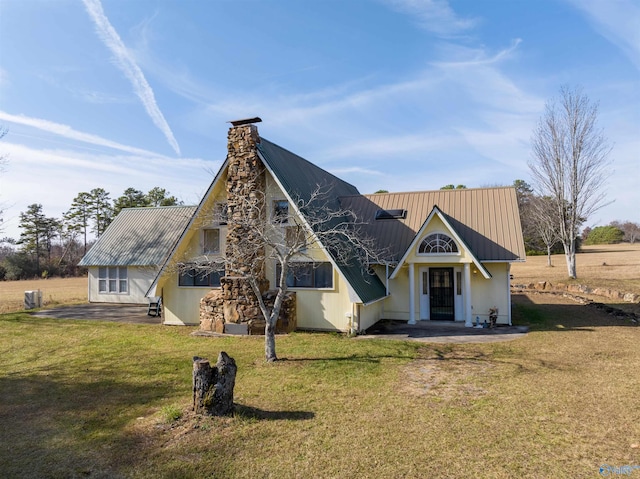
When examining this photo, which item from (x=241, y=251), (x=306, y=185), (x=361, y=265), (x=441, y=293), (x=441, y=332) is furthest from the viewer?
(x=306, y=185)

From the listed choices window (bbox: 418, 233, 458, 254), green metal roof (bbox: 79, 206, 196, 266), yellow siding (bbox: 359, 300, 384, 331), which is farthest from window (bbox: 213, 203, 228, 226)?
green metal roof (bbox: 79, 206, 196, 266)

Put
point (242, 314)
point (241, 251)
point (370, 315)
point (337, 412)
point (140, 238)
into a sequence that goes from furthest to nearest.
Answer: point (140, 238) < point (370, 315) < point (242, 314) < point (241, 251) < point (337, 412)

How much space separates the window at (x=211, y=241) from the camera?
605 inches

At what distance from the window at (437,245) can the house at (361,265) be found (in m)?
0.04

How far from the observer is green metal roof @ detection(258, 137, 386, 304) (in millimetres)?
13259

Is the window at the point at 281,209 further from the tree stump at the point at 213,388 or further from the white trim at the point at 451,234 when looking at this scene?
the tree stump at the point at 213,388

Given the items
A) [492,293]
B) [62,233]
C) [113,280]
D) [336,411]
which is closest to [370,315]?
[492,293]

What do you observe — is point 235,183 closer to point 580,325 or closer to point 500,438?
point 500,438

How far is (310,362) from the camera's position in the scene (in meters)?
9.64

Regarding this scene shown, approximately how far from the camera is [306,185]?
1584cm

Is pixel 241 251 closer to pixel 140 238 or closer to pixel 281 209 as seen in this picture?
pixel 281 209

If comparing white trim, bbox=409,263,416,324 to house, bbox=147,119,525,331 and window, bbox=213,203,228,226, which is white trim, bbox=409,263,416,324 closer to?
house, bbox=147,119,525,331

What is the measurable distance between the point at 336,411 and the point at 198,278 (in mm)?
10286

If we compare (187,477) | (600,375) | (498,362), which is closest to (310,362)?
(498,362)
